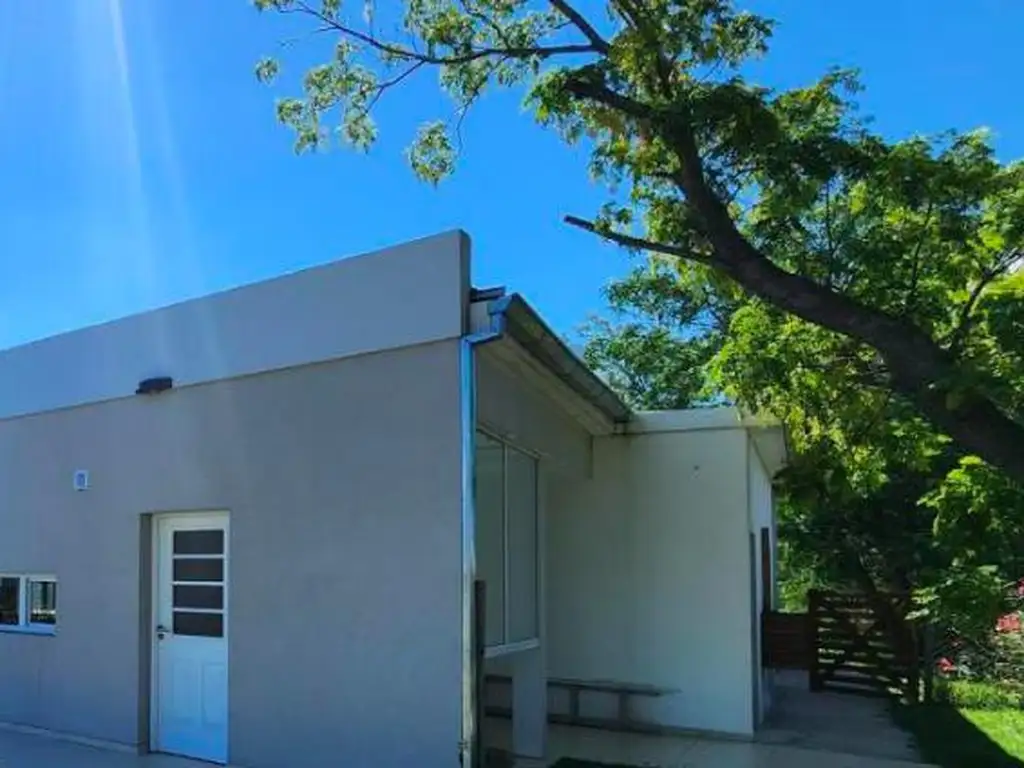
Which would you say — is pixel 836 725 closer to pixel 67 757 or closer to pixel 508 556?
pixel 508 556

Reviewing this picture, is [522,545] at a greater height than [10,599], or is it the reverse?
[522,545]

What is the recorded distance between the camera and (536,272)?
14883mm

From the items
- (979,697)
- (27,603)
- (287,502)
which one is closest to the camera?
(287,502)

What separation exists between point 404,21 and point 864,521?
43.1ft

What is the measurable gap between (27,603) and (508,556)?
5.72 metres

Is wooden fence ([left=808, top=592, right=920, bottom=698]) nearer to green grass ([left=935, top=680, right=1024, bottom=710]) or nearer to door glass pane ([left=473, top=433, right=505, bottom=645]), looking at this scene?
green grass ([left=935, top=680, right=1024, bottom=710])

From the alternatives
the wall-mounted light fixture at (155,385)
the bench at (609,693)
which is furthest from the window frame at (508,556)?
the wall-mounted light fixture at (155,385)

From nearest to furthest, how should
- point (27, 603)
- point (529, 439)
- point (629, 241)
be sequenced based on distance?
point (629, 241), point (529, 439), point (27, 603)

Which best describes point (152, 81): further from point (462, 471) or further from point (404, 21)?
point (462, 471)

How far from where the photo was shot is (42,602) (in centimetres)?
1013

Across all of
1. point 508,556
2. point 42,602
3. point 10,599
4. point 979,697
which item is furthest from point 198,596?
point 979,697

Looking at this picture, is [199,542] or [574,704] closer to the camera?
[199,542]

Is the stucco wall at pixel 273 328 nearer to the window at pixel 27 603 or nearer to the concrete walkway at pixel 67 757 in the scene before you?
the window at pixel 27 603

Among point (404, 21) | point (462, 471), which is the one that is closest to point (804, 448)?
point (462, 471)
